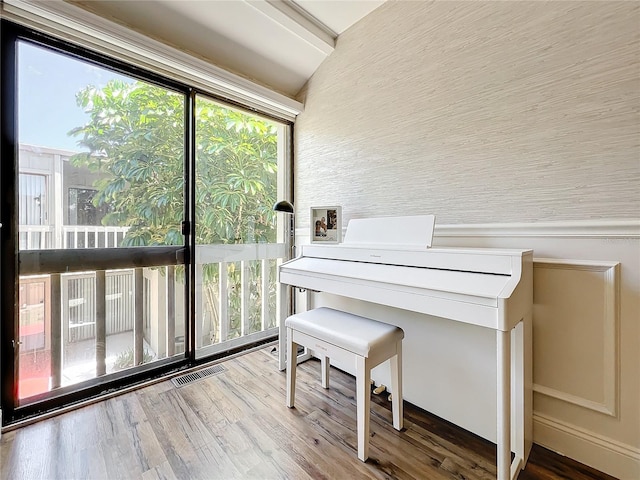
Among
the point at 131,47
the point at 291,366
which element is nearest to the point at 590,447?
the point at 291,366

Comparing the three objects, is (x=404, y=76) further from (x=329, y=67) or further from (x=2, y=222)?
(x=2, y=222)

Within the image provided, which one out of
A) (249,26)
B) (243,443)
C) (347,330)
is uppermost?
(249,26)

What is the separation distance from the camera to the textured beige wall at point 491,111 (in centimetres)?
117

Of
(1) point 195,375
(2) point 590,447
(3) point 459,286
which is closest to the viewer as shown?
(3) point 459,286

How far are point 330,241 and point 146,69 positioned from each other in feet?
5.83

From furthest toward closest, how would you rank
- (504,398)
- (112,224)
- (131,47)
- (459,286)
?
1. (112,224)
2. (131,47)
3. (459,286)
4. (504,398)

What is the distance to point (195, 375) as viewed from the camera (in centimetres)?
204

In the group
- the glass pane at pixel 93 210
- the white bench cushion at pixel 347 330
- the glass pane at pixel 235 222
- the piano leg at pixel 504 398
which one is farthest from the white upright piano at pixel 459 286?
the glass pane at pixel 93 210

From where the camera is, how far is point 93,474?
121 centimetres

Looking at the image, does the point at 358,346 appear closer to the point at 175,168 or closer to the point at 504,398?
the point at 504,398

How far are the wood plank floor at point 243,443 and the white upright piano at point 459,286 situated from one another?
0.88 feet

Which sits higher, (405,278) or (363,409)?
(405,278)

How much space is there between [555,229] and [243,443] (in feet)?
6.10

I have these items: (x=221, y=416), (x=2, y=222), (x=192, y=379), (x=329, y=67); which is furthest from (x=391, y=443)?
(x=329, y=67)
